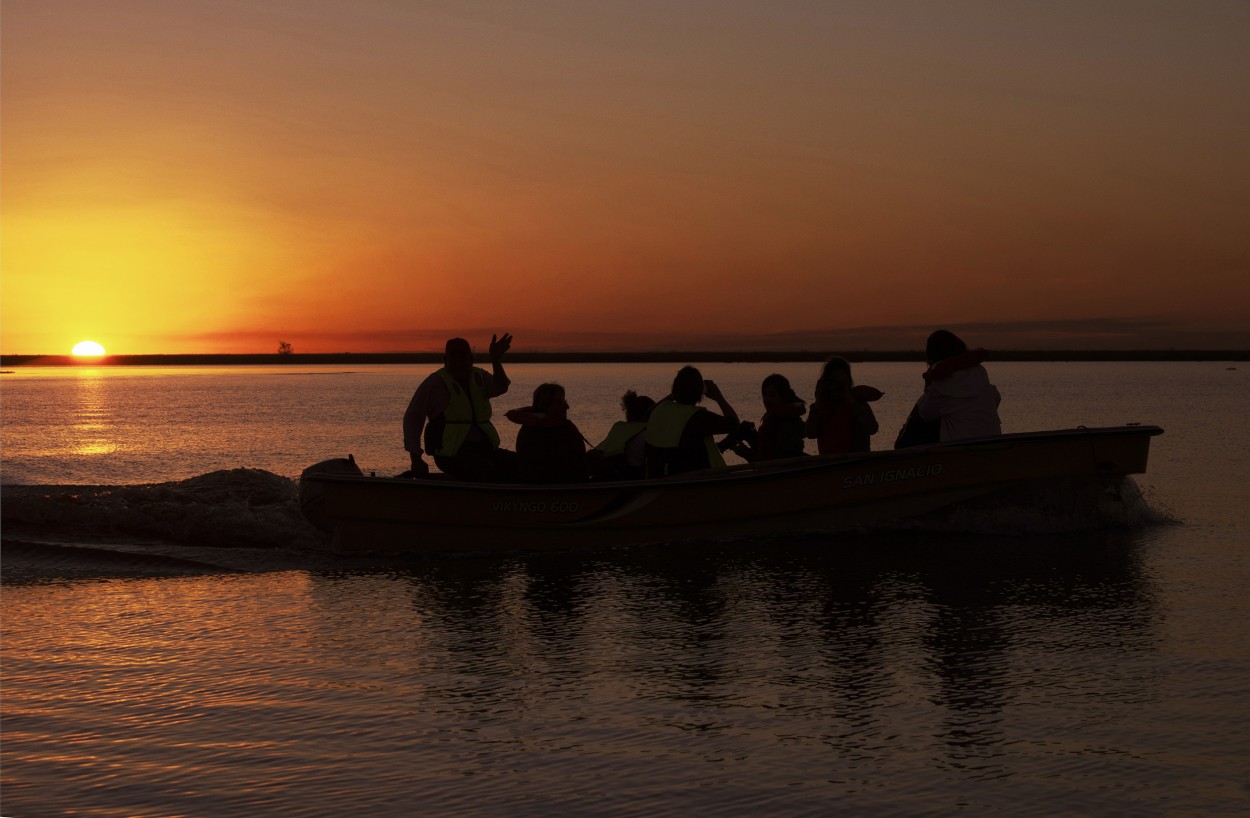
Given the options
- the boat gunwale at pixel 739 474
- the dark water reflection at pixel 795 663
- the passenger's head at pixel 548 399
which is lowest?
the dark water reflection at pixel 795 663

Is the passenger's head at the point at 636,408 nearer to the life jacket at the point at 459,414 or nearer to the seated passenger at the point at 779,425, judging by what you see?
the seated passenger at the point at 779,425

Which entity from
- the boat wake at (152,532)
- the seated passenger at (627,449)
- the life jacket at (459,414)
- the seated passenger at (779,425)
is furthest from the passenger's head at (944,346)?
the boat wake at (152,532)

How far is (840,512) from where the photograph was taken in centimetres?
1327

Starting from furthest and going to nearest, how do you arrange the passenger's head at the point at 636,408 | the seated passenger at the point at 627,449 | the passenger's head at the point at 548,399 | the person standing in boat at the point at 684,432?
the passenger's head at the point at 636,408 → the seated passenger at the point at 627,449 → the person standing in boat at the point at 684,432 → the passenger's head at the point at 548,399

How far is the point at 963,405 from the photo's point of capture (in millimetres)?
13375

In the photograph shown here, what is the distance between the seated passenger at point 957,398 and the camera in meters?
13.0

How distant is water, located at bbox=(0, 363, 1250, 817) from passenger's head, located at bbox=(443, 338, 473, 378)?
6.65 ft

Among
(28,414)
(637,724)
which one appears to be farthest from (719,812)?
(28,414)

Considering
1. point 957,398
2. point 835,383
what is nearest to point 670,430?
point 835,383

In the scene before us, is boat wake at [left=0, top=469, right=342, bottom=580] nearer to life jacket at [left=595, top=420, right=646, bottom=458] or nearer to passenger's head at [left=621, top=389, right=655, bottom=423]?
life jacket at [left=595, top=420, right=646, bottom=458]

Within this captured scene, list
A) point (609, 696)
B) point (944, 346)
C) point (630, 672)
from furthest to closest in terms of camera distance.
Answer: point (944, 346)
point (630, 672)
point (609, 696)

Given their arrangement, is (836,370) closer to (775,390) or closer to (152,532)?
(775,390)

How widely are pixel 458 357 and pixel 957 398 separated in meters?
5.18

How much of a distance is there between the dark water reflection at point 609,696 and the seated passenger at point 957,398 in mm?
2487
